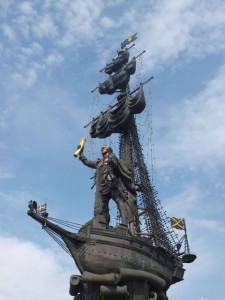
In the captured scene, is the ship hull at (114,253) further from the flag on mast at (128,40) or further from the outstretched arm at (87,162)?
the flag on mast at (128,40)

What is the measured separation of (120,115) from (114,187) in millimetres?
7944

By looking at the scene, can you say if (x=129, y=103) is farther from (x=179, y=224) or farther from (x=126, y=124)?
(x=179, y=224)

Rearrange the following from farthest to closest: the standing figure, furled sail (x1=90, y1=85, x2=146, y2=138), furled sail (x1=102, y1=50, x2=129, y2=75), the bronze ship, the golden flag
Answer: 1. furled sail (x1=102, y1=50, x2=129, y2=75)
2. furled sail (x1=90, y1=85, x2=146, y2=138)
3. the golden flag
4. the standing figure
5. the bronze ship

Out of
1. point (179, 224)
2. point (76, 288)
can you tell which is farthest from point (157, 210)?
point (76, 288)

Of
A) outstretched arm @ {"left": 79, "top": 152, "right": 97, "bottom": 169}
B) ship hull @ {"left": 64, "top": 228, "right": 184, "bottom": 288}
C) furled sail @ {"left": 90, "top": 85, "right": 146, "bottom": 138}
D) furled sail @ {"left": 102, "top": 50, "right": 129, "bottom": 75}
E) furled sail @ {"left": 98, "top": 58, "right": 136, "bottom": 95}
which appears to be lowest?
ship hull @ {"left": 64, "top": 228, "right": 184, "bottom": 288}

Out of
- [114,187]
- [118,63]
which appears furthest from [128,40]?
[114,187]

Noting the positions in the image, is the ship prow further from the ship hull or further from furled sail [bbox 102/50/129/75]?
furled sail [bbox 102/50/129/75]

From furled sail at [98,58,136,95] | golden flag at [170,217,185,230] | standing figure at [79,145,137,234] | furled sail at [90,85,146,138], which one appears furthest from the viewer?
furled sail at [98,58,136,95]

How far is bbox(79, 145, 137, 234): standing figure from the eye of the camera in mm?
33344

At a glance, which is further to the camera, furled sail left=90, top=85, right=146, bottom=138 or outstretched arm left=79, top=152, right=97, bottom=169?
furled sail left=90, top=85, right=146, bottom=138

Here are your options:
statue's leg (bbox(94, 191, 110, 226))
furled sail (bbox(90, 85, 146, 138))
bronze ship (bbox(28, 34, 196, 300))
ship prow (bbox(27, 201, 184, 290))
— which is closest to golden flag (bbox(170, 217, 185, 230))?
bronze ship (bbox(28, 34, 196, 300))

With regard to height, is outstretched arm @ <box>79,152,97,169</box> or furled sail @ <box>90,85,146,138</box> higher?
furled sail @ <box>90,85,146,138</box>

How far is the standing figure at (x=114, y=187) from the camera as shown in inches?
1313

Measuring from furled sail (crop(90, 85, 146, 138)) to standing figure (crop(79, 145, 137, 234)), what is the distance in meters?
5.81
